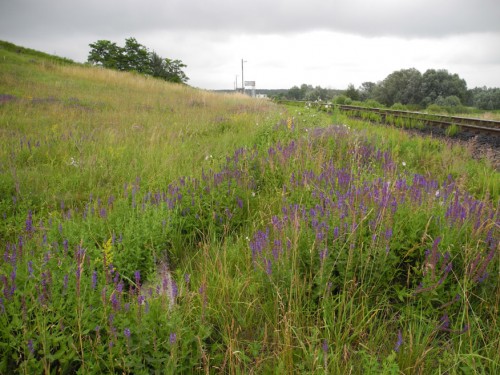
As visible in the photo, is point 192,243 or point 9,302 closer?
point 9,302

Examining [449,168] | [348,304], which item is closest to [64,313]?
[348,304]

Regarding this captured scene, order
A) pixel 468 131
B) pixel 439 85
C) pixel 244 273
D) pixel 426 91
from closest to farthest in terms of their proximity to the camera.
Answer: pixel 244 273, pixel 468 131, pixel 439 85, pixel 426 91

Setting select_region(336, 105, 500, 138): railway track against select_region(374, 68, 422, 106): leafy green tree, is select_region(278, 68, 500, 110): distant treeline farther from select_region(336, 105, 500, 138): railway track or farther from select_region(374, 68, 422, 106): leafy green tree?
select_region(336, 105, 500, 138): railway track

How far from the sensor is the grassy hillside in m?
1.60

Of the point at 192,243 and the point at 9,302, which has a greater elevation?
the point at 9,302

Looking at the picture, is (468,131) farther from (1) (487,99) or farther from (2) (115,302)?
(1) (487,99)

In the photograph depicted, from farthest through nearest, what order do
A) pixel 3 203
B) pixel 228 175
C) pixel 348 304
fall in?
pixel 228 175, pixel 3 203, pixel 348 304

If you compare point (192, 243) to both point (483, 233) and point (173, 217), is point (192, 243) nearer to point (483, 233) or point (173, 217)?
point (173, 217)

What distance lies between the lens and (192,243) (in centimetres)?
303

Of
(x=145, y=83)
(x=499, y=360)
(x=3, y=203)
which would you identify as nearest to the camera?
(x=499, y=360)

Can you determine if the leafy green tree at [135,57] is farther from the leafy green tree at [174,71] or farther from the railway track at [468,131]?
the railway track at [468,131]

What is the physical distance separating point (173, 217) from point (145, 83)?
19.6m

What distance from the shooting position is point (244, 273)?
229 centimetres

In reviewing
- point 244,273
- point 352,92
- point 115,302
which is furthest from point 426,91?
point 115,302
